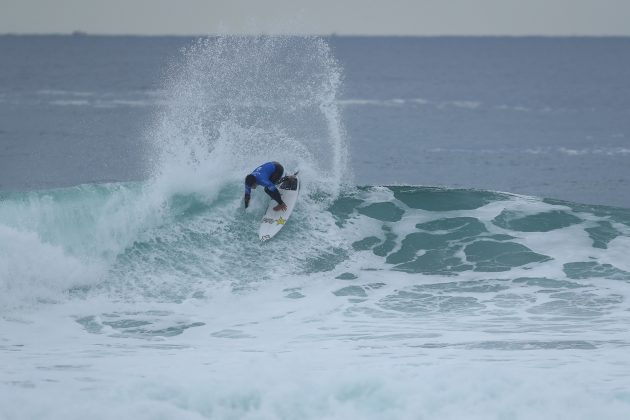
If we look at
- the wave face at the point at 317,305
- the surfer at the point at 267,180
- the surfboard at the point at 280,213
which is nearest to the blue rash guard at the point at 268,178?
the surfer at the point at 267,180

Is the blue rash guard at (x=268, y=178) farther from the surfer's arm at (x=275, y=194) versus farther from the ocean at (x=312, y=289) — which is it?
the ocean at (x=312, y=289)

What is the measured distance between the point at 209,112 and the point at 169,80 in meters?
36.2

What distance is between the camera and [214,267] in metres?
17.3

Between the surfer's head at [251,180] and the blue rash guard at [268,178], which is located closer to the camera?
the surfer's head at [251,180]

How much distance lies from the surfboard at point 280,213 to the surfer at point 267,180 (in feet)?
0.44

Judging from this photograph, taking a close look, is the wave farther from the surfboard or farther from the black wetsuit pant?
the black wetsuit pant

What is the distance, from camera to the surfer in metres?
17.6

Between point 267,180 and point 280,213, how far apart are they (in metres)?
1.06

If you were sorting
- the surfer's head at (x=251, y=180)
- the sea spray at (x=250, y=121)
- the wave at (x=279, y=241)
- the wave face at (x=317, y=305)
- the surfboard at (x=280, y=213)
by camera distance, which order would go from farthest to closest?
the sea spray at (x=250, y=121) → the surfboard at (x=280, y=213) → the surfer's head at (x=251, y=180) → the wave at (x=279, y=241) → the wave face at (x=317, y=305)

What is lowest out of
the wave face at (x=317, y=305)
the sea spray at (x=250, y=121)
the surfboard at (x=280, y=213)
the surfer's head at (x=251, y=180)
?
the wave face at (x=317, y=305)

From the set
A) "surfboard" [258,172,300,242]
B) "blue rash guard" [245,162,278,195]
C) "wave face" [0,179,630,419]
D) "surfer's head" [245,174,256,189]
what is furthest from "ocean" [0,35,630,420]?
"surfer's head" [245,174,256,189]

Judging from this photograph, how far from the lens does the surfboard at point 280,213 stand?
18328 mm

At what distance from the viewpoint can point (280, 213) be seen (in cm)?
1869

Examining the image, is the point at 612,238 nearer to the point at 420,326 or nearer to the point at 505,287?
the point at 505,287
